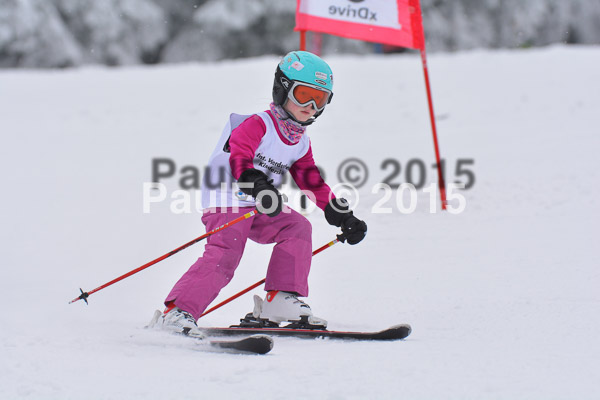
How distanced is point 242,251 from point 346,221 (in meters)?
0.53

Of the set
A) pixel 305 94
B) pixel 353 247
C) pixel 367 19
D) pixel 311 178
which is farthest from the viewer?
pixel 367 19

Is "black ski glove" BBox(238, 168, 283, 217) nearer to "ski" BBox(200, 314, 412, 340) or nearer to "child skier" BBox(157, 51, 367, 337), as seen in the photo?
"child skier" BBox(157, 51, 367, 337)

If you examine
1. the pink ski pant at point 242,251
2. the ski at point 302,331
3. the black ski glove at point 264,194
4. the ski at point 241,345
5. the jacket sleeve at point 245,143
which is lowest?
the ski at point 302,331

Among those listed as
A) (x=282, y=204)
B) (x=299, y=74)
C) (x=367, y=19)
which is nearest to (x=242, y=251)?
(x=282, y=204)

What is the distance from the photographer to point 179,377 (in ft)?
7.35

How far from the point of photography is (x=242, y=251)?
3.42 metres

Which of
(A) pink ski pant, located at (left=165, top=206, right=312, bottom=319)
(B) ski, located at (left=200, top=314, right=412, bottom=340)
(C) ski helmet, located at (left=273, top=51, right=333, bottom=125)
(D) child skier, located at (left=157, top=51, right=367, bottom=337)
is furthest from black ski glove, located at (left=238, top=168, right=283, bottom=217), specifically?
(B) ski, located at (left=200, top=314, right=412, bottom=340)

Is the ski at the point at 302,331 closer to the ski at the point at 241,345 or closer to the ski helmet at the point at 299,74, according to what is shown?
the ski at the point at 241,345

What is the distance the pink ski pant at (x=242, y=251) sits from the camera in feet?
10.5

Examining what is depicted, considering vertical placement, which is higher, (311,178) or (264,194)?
(311,178)

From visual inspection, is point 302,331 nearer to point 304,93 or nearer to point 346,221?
point 346,221

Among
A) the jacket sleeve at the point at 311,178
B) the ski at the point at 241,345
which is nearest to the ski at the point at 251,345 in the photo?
the ski at the point at 241,345

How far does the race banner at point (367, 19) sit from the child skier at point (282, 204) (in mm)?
2751

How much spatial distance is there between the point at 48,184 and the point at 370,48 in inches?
683
